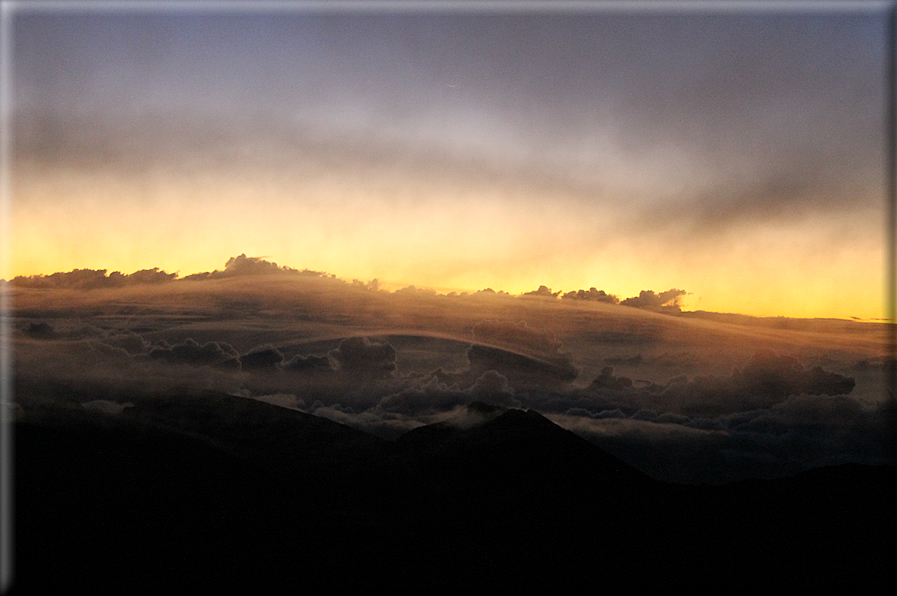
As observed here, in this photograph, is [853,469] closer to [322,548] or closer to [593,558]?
[593,558]

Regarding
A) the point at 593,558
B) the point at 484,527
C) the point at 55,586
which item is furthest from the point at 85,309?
the point at 593,558

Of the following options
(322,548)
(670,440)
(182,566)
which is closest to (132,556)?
(182,566)

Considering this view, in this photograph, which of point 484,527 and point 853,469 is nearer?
point 853,469

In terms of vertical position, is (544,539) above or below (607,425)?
below

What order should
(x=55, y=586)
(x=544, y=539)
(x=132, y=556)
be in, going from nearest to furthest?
(x=55, y=586)
(x=132, y=556)
(x=544, y=539)

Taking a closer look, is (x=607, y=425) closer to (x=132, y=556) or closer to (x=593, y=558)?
(x=593, y=558)

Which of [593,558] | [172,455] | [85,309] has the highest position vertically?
[85,309]

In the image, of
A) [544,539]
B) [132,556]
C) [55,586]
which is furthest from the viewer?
[544,539]
